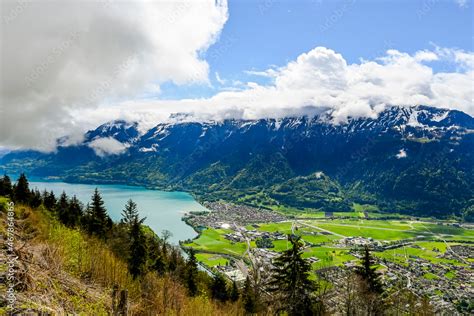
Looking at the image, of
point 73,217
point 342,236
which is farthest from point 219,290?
point 342,236

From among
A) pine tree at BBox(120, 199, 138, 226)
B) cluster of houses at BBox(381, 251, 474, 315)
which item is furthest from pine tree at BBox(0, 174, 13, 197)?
cluster of houses at BBox(381, 251, 474, 315)

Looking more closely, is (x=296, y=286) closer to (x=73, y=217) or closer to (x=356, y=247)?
(x=73, y=217)

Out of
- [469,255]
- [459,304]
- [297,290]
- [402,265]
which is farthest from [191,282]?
[469,255]

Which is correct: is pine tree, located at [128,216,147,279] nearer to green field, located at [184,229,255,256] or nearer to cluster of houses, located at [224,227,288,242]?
green field, located at [184,229,255,256]

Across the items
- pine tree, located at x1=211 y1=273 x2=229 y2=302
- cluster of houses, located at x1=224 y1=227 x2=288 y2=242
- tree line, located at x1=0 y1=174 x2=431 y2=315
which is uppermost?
tree line, located at x1=0 y1=174 x2=431 y2=315

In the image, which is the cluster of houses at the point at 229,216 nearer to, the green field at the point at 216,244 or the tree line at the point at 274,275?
the green field at the point at 216,244

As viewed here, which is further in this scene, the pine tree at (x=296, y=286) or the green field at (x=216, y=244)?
the green field at (x=216, y=244)

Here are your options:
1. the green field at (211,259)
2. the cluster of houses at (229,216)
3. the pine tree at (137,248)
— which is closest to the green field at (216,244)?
the green field at (211,259)

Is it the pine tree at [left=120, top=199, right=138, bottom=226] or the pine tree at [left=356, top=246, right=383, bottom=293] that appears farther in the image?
the pine tree at [left=120, top=199, right=138, bottom=226]

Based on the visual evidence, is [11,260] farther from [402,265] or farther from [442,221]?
[442,221]

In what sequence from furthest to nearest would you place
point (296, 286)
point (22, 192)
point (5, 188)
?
point (5, 188)
point (22, 192)
point (296, 286)

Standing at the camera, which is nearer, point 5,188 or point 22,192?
point 22,192

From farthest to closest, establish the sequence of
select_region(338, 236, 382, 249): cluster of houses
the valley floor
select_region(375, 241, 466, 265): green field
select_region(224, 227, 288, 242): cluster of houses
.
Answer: select_region(224, 227, 288, 242): cluster of houses < select_region(338, 236, 382, 249): cluster of houses < select_region(375, 241, 466, 265): green field < the valley floor

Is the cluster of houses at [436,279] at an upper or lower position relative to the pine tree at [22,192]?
lower
